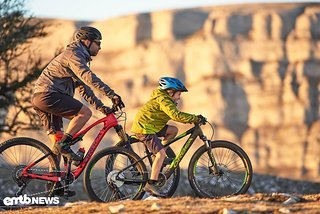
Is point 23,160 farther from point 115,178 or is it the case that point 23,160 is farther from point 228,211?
point 228,211

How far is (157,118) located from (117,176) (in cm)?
94

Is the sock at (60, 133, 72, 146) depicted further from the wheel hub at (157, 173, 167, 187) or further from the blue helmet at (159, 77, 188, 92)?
the blue helmet at (159, 77, 188, 92)

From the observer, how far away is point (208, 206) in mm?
9211

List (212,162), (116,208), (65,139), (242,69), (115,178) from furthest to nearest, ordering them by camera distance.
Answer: (242,69) < (212,162) < (115,178) < (65,139) < (116,208)

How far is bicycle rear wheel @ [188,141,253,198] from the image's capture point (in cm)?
1079

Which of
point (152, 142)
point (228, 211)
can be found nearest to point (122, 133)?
point (152, 142)

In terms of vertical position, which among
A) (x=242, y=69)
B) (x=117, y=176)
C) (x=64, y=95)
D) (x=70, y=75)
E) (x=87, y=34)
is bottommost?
(x=117, y=176)

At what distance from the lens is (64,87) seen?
10.6 meters

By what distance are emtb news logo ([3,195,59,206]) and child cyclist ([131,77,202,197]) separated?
127 centimetres

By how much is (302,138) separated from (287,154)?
6.45ft

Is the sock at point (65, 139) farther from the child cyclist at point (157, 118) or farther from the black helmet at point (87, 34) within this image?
the black helmet at point (87, 34)

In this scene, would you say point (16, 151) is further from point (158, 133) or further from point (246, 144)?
point (246, 144)

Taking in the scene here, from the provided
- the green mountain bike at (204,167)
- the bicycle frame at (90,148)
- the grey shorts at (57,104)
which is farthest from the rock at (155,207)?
the grey shorts at (57,104)

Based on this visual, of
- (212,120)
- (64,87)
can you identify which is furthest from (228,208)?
(212,120)
